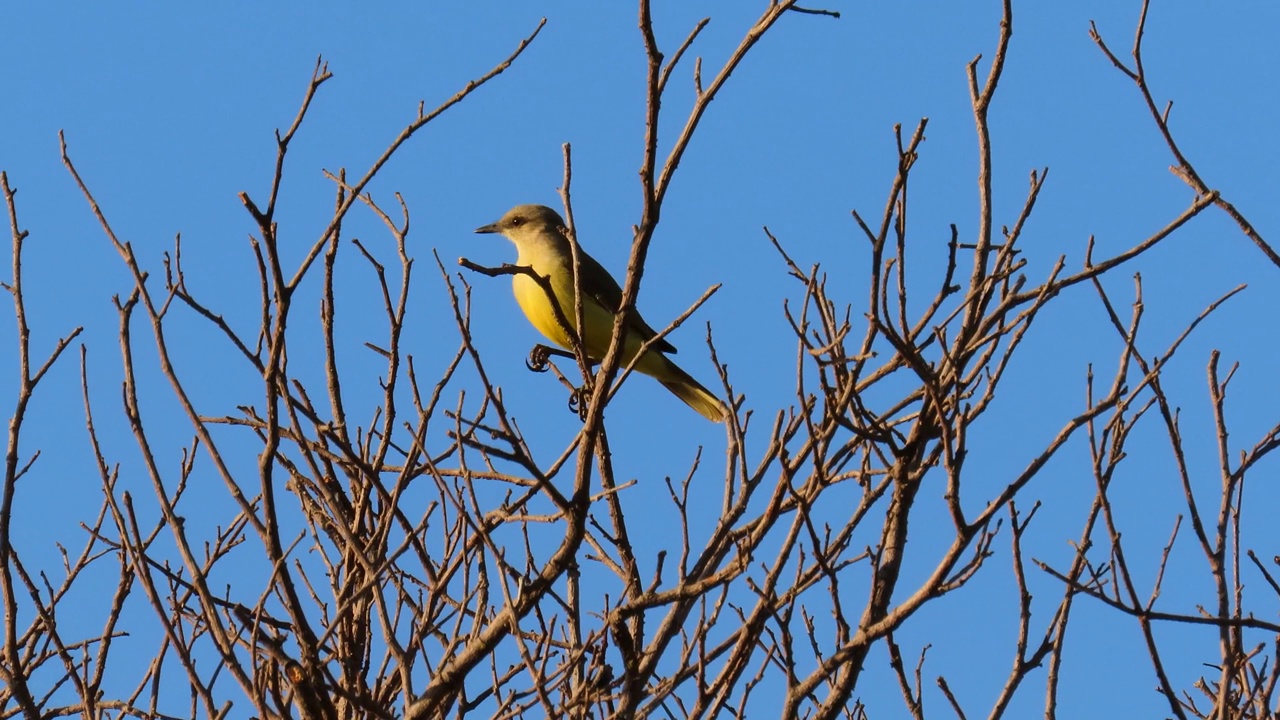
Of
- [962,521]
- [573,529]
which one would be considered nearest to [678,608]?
[573,529]

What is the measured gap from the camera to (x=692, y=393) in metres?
9.05

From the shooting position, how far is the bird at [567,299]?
8.41 metres

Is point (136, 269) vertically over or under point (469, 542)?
over

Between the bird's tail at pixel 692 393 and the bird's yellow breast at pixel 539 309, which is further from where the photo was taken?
the bird's tail at pixel 692 393

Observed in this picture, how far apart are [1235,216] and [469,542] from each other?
6.30 ft

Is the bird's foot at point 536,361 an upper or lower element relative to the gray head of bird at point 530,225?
lower

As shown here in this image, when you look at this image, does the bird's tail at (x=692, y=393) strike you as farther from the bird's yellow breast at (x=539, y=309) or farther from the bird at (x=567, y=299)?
the bird's yellow breast at (x=539, y=309)

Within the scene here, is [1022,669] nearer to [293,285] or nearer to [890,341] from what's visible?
[890,341]

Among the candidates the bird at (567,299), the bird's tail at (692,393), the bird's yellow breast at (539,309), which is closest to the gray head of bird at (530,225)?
the bird at (567,299)

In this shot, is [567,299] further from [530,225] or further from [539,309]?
[530,225]

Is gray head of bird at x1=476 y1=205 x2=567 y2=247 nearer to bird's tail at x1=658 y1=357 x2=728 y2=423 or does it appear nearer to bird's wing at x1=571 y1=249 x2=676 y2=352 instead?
bird's wing at x1=571 y1=249 x2=676 y2=352

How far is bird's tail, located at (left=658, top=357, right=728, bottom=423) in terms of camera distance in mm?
9000

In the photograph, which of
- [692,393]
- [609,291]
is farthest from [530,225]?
[692,393]

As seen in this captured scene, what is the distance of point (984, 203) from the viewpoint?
3.28 metres
